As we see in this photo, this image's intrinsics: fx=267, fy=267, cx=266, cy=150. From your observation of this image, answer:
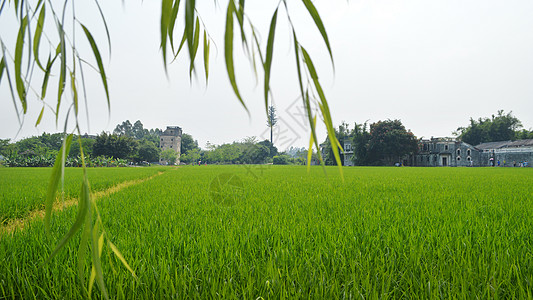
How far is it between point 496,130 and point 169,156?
66.4 meters

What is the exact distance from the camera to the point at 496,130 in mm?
51438

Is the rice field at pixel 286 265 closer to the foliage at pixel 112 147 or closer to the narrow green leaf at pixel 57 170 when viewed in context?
the narrow green leaf at pixel 57 170

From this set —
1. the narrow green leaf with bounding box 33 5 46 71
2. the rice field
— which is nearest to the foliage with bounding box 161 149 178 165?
the rice field

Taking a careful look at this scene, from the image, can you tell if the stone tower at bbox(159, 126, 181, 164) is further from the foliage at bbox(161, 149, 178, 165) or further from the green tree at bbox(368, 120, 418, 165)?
the green tree at bbox(368, 120, 418, 165)

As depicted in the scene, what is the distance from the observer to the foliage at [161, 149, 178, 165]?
5878cm

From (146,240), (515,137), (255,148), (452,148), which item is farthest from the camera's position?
(515,137)

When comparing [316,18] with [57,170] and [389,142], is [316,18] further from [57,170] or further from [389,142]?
[389,142]

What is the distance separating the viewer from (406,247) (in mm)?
1759

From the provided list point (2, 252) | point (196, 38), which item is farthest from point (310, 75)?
point (2, 252)

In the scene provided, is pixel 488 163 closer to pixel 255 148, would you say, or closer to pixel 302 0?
pixel 255 148

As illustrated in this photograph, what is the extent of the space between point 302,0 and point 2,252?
2207 millimetres

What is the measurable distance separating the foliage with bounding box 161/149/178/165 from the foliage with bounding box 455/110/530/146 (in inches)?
2428

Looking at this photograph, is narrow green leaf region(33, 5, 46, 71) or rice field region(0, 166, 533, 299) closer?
narrow green leaf region(33, 5, 46, 71)

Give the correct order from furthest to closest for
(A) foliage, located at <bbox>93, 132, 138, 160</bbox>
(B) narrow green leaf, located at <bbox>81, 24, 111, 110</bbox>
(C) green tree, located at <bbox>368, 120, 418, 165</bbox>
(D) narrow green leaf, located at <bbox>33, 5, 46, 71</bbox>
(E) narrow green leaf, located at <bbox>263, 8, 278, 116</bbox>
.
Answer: (A) foliage, located at <bbox>93, 132, 138, 160</bbox>
(C) green tree, located at <bbox>368, 120, 418, 165</bbox>
(D) narrow green leaf, located at <bbox>33, 5, 46, 71</bbox>
(B) narrow green leaf, located at <bbox>81, 24, 111, 110</bbox>
(E) narrow green leaf, located at <bbox>263, 8, 278, 116</bbox>
